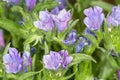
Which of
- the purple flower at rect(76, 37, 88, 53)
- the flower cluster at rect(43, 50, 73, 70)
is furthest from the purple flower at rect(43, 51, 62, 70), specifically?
the purple flower at rect(76, 37, 88, 53)

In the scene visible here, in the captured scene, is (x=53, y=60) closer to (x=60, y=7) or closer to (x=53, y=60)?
(x=53, y=60)

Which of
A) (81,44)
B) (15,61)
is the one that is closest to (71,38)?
(81,44)

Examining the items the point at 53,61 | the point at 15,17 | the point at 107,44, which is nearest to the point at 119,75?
the point at 107,44

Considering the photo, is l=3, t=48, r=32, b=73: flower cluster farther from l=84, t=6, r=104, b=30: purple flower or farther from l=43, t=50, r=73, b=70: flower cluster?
l=84, t=6, r=104, b=30: purple flower

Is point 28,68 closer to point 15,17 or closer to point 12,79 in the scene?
point 12,79

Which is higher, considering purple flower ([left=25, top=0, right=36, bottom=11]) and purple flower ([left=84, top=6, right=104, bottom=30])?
purple flower ([left=25, top=0, right=36, bottom=11])
